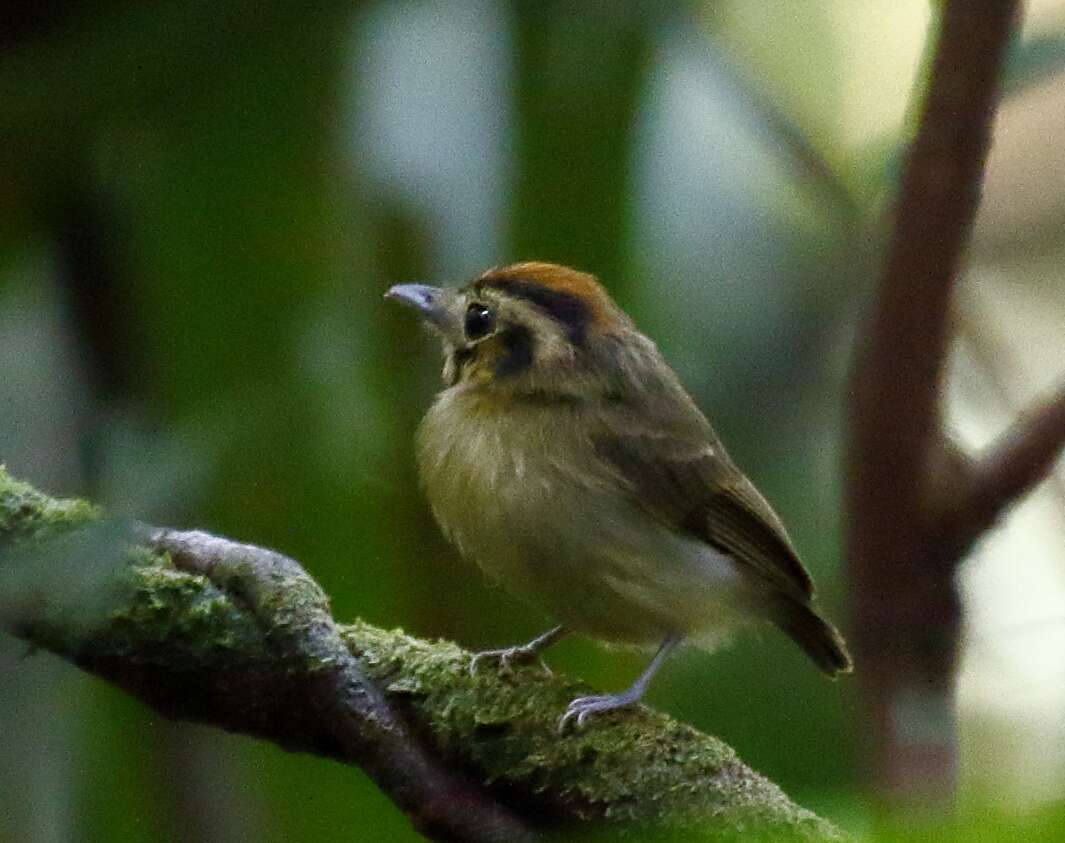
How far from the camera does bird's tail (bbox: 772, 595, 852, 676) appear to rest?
3111mm

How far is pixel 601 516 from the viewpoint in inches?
109

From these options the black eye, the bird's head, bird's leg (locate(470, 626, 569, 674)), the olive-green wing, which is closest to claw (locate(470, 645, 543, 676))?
bird's leg (locate(470, 626, 569, 674))

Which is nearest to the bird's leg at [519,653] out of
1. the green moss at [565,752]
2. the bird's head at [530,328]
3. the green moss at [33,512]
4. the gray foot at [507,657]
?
the gray foot at [507,657]

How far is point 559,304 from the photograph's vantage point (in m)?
2.90

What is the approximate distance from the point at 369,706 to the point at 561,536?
854 millimetres

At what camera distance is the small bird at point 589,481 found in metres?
2.70

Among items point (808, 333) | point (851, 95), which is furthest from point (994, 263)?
point (808, 333)

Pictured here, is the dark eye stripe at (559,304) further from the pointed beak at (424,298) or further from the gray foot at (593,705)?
the gray foot at (593,705)

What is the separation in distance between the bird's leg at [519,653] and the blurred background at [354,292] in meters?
0.08

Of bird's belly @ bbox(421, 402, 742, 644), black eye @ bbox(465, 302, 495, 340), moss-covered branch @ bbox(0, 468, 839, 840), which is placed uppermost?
black eye @ bbox(465, 302, 495, 340)

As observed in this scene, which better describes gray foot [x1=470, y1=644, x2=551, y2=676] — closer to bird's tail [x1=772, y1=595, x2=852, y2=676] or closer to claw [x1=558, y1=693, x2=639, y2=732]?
claw [x1=558, y1=693, x2=639, y2=732]

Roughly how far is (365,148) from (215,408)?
627 mm

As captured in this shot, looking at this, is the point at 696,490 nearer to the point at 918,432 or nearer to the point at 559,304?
the point at 559,304

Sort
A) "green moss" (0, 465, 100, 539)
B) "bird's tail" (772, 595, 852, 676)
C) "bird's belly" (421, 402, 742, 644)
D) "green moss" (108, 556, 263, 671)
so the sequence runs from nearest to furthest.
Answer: "green moss" (0, 465, 100, 539) < "green moss" (108, 556, 263, 671) < "bird's belly" (421, 402, 742, 644) < "bird's tail" (772, 595, 852, 676)
